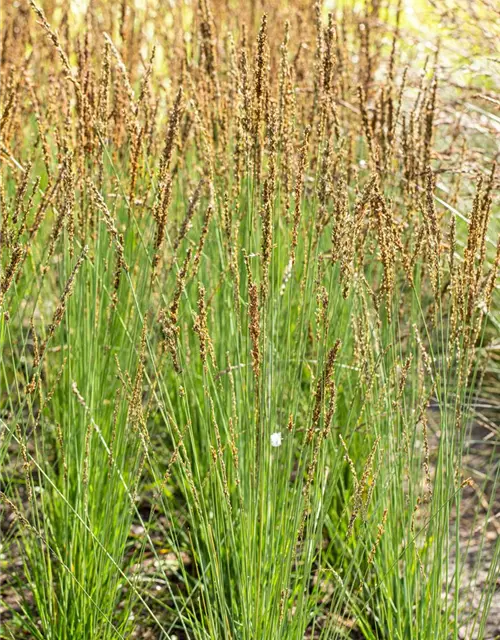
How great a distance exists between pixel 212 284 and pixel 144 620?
3.18ft

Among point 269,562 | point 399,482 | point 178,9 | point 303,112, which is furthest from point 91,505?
point 178,9

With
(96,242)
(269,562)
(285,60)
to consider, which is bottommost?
(269,562)

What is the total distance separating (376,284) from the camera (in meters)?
2.61

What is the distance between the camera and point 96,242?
79.0 inches

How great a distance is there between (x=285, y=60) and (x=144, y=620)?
1309mm

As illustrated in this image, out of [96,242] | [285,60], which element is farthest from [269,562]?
[285,60]

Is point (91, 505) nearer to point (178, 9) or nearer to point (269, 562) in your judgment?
point (269, 562)

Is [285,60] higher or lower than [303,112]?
higher

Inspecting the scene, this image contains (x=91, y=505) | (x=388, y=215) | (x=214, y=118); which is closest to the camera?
(x=388, y=215)

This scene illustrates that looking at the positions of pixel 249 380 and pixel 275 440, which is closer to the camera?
pixel 275 440

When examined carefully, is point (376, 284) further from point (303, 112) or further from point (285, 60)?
point (285, 60)

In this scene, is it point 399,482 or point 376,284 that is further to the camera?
point 376,284

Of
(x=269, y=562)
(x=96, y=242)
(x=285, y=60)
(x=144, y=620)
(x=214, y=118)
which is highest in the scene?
(x=285, y=60)

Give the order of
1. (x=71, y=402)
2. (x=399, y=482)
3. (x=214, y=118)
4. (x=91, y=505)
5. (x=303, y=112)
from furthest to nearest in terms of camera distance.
Result: (x=303, y=112)
(x=214, y=118)
(x=91, y=505)
(x=71, y=402)
(x=399, y=482)
